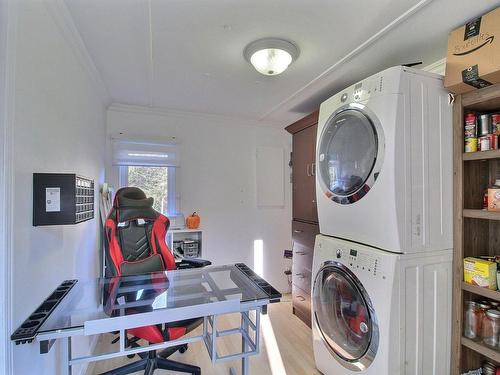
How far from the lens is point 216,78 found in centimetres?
220

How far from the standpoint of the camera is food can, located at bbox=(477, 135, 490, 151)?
1.46 metres

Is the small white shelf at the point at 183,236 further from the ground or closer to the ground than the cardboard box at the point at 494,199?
closer to the ground

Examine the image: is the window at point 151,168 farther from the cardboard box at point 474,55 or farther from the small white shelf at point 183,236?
the cardboard box at point 474,55

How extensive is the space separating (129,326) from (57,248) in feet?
2.28

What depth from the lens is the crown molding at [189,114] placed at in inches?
116

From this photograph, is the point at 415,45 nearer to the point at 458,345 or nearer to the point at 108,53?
the point at 458,345

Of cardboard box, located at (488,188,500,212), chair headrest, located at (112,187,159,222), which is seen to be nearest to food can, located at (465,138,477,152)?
cardboard box, located at (488,188,500,212)

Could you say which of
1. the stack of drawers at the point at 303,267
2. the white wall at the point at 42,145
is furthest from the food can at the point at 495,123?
the white wall at the point at 42,145

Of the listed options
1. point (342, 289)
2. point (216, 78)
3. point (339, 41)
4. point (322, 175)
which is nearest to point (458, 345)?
point (342, 289)

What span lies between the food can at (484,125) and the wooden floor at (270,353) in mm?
1965

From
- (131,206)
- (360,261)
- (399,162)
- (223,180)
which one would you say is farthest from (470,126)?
(223,180)

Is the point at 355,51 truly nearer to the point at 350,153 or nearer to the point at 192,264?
the point at 350,153

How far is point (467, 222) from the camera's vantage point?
1575 millimetres

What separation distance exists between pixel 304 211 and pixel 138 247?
1.58 meters
